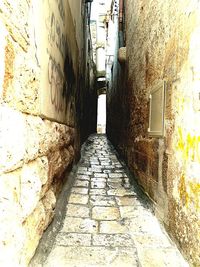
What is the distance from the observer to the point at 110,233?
1.98 metres

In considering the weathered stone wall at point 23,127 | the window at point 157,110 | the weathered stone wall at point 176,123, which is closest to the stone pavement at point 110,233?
the weathered stone wall at point 176,123

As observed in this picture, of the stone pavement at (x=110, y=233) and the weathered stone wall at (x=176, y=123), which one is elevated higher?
the weathered stone wall at (x=176, y=123)

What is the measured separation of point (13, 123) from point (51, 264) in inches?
43.9

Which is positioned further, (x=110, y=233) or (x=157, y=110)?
(x=157, y=110)

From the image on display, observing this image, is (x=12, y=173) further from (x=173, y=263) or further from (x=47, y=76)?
(x=173, y=263)

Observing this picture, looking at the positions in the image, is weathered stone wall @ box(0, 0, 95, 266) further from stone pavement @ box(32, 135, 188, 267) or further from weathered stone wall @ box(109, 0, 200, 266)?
weathered stone wall @ box(109, 0, 200, 266)

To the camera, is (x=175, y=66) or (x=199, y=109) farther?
(x=175, y=66)

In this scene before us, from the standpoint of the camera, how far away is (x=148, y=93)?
9.39 ft

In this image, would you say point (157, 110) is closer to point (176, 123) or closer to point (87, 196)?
point (176, 123)

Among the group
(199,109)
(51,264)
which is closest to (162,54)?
(199,109)

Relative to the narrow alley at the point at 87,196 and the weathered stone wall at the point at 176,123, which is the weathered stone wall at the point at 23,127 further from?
the weathered stone wall at the point at 176,123

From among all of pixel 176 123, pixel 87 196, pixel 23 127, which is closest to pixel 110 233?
pixel 87 196

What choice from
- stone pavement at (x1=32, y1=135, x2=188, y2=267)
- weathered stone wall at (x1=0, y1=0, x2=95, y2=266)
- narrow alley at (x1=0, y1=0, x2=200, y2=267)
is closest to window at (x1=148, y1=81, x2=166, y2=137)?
narrow alley at (x1=0, y1=0, x2=200, y2=267)

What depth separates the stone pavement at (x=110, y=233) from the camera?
1.58 meters
